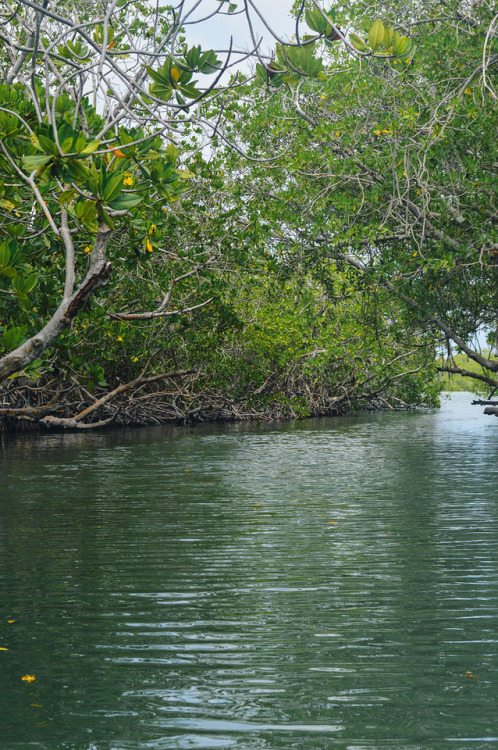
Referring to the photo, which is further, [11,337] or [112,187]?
[11,337]

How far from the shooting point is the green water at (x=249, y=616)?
2.97 m

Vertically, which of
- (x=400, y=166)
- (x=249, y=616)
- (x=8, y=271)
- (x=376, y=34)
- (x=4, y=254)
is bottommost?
(x=249, y=616)

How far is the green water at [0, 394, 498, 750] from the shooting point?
9.76ft

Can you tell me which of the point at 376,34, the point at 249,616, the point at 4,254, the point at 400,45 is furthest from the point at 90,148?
the point at 249,616

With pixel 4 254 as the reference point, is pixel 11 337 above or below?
below

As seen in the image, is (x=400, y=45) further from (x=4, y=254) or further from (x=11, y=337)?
(x=11, y=337)

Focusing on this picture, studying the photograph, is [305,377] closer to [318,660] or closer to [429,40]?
[429,40]

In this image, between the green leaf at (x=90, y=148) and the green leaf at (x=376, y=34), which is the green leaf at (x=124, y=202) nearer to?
the green leaf at (x=90, y=148)

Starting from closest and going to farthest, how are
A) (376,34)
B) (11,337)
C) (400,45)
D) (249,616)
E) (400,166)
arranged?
(376,34)
(400,45)
(249,616)
(11,337)
(400,166)

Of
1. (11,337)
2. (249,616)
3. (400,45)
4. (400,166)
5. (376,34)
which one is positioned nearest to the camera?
(376,34)

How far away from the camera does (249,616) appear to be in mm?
4445

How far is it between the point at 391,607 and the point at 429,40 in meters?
9.69

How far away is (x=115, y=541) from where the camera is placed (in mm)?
6801

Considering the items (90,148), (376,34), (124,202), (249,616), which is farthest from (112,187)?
(249,616)
